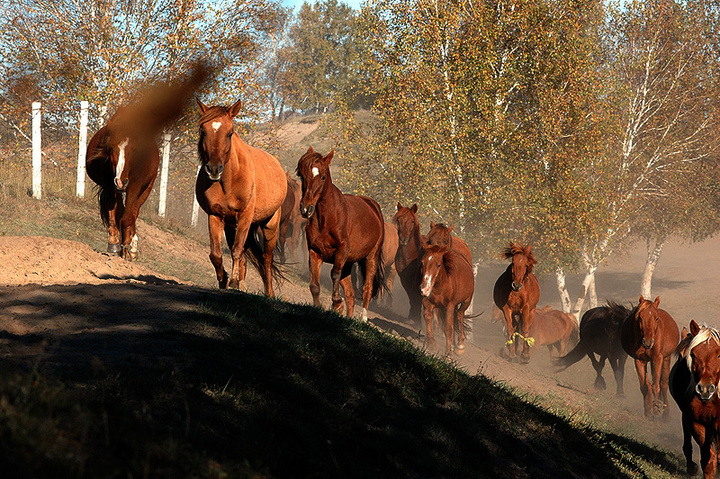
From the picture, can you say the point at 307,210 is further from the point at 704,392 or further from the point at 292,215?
the point at 292,215

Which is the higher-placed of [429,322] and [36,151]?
[36,151]

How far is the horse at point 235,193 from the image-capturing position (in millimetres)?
8836

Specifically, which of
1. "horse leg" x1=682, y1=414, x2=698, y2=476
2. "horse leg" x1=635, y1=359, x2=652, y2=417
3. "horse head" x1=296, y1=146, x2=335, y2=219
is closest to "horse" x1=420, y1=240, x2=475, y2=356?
"horse leg" x1=635, y1=359, x2=652, y2=417

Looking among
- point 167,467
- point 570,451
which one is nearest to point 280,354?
point 167,467

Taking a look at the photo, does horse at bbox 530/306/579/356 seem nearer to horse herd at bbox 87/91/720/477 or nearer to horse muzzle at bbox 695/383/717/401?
horse herd at bbox 87/91/720/477

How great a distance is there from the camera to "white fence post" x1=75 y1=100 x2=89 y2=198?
656 inches

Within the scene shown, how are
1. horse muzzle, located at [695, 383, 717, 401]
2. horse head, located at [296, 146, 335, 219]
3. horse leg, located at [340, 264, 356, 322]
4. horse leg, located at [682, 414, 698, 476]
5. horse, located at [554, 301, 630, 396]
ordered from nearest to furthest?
1. horse muzzle, located at [695, 383, 717, 401]
2. horse leg, located at [682, 414, 698, 476]
3. horse head, located at [296, 146, 335, 219]
4. horse leg, located at [340, 264, 356, 322]
5. horse, located at [554, 301, 630, 396]

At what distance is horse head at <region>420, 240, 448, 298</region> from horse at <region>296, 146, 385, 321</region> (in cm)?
244

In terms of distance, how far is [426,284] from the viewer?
1467 centimetres

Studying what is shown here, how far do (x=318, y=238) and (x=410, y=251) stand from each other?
28.5 feet

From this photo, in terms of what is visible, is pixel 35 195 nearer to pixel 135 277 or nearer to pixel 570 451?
pixel 135 277

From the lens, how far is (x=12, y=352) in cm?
496

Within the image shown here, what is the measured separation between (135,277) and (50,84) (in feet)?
44.3

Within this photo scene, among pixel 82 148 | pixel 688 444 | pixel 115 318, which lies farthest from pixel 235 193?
pixel 82 148
